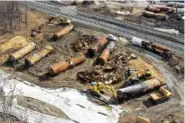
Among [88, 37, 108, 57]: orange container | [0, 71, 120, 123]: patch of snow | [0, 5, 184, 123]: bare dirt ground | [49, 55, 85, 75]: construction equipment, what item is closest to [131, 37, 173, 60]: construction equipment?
[0, 5, 184, 123]: bare dirt ground

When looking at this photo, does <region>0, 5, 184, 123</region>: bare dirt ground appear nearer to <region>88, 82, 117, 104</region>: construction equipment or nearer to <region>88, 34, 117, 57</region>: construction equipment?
<region>88, 34, 117, 57</region>: construction equipment

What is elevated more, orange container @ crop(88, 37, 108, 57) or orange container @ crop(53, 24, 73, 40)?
orange container @ crop(53, 24, 73, 40)

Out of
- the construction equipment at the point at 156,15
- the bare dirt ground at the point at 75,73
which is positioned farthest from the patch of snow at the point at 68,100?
the construction equipment at the point at 156,15

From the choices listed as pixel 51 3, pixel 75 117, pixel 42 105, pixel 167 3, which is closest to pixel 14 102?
pixel 42 105

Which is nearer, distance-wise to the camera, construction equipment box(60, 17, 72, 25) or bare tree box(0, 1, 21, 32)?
bare tree box(0, 1, 21, 32)

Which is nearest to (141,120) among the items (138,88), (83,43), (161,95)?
(138,88)

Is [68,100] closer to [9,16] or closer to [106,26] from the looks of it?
[9,16]

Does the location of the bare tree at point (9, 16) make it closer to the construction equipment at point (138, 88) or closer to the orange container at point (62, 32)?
the orange container at point (62, 32)
